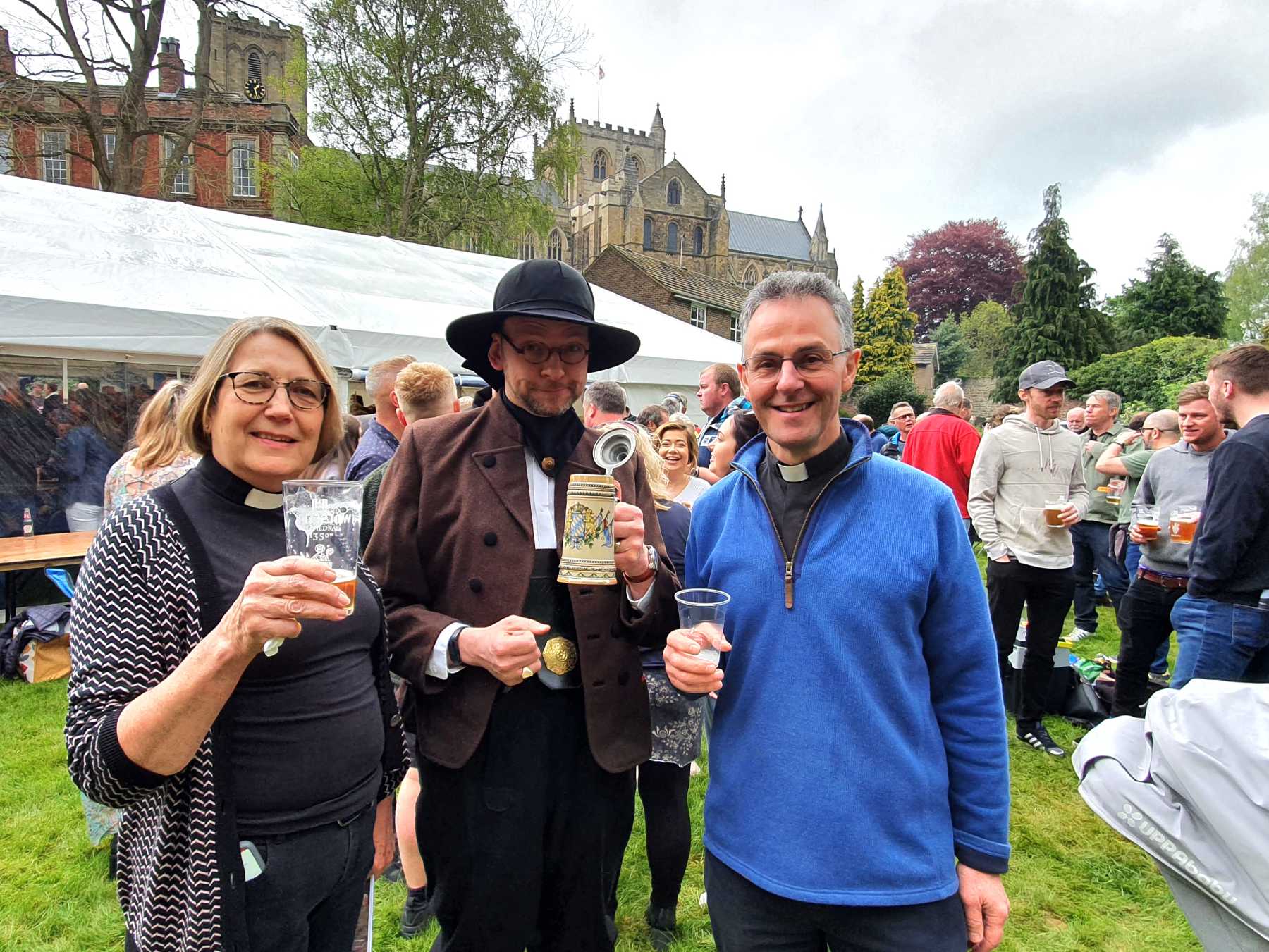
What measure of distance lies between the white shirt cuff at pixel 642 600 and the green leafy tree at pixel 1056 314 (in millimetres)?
35570

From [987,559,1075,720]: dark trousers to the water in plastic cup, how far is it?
367 centimetres

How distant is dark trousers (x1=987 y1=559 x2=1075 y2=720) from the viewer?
4.50 meters

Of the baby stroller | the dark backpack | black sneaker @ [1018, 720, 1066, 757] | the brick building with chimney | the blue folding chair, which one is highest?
the brick building with chimney

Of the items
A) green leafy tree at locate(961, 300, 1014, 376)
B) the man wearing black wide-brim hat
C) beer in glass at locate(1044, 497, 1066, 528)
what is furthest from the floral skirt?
green leafy tree at locate(961, 300, 1014, 376)

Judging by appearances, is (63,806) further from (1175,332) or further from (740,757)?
(1175,332)

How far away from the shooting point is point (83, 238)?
7.74 meters

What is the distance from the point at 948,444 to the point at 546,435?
17.3ft

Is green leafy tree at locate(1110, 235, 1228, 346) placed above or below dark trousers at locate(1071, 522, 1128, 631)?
above

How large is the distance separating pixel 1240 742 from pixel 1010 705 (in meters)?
4.21

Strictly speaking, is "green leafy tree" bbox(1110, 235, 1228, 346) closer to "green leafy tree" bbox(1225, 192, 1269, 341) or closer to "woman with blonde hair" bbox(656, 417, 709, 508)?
"green leafy tree" bbox(1225, 192, 1269, 341)

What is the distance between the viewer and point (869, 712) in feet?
4.79

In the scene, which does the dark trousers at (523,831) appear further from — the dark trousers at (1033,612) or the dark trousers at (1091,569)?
the dark trousers at (1091,569)

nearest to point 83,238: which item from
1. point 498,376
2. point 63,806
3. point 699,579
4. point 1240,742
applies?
point 63,806

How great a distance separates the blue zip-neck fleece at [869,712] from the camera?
144cm
